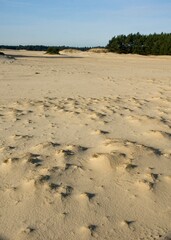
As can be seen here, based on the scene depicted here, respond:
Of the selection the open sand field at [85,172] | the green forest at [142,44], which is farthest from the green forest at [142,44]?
the open sand field at [85,172]

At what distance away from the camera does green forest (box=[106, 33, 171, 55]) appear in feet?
141

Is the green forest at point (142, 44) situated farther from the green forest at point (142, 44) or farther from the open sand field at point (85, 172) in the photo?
the open sand field at point (85, 172)

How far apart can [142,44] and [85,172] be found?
4484cm

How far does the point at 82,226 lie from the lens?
9.59 feet

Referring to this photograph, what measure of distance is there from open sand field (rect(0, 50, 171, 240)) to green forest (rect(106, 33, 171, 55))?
123 feet

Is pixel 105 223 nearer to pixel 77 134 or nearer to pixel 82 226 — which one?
pixel 82 226

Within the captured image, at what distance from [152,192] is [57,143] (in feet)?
5.71

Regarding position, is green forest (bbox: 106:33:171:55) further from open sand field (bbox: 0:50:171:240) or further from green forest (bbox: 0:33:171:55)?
open sand field (bbox: 0:50:171:240)

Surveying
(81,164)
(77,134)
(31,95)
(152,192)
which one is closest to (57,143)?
(77,134)

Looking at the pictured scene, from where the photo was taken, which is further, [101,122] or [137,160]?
[101,122]

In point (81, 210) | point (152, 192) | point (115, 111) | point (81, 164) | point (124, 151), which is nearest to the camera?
point (81, 210)

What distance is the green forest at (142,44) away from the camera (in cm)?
4284

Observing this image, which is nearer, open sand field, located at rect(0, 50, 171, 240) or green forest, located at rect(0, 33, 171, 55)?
open sand field, located at rect(0, 50, 171, 240)

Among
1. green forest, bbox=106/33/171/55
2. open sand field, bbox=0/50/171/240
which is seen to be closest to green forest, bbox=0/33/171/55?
green forest, bbox=106/33/171/55
